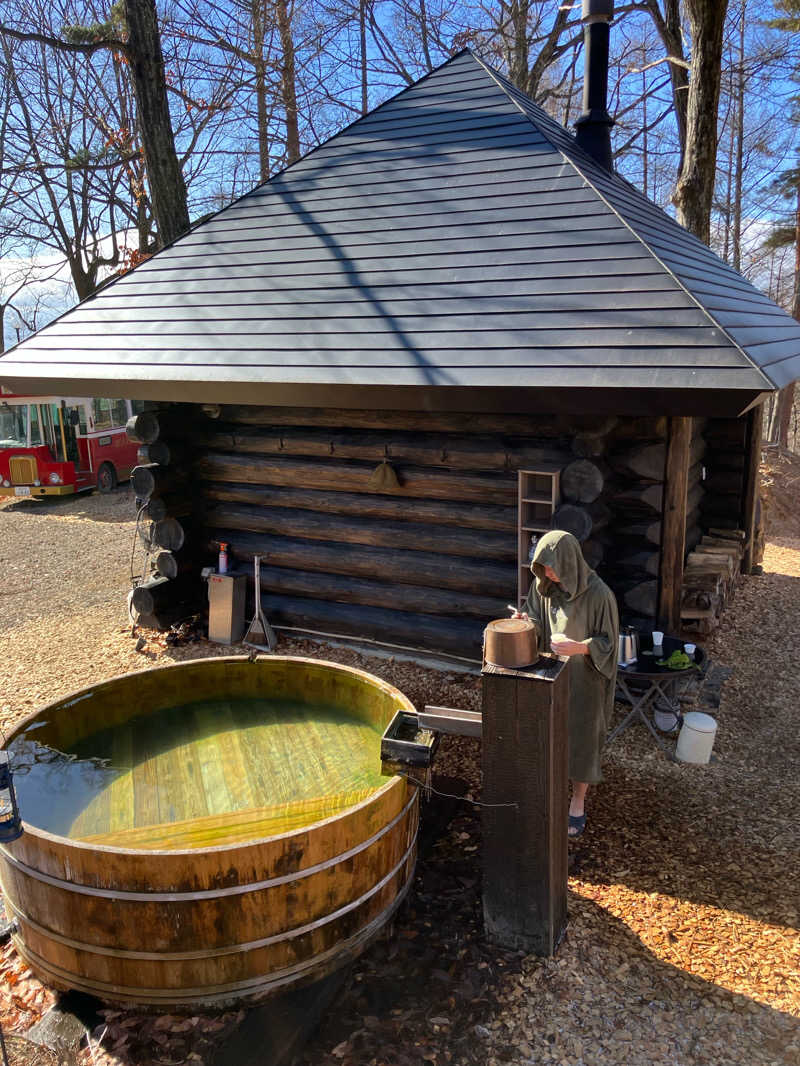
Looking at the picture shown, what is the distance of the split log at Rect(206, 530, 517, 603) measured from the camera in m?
6.73

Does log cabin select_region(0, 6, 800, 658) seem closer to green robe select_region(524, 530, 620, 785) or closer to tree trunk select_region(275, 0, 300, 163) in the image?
green robe select_region(524, 530, 620, 785)

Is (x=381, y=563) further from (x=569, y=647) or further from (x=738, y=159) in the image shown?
(x=738, y=159)

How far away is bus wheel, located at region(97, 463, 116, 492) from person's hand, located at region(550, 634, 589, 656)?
1528 centimetres

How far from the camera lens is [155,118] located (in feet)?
36.7

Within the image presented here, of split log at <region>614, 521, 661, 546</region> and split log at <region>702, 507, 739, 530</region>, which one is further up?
split log at <region>614, 521, 661, 546</region>

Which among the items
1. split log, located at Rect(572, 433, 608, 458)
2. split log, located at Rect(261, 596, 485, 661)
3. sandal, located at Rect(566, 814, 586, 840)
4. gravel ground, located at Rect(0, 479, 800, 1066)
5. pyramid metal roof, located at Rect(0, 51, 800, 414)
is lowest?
gravel ground, located at Rect(0, 479, 800, 1066)

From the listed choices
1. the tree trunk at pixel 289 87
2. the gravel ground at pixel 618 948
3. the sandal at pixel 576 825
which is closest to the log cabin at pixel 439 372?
the gravel ground at pixel 618 948

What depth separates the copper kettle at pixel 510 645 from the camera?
3.49 meters

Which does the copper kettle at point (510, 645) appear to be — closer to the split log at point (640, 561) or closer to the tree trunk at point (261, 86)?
the split log at point (640, 561)

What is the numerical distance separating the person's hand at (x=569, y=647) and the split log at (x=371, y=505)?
2385 mm

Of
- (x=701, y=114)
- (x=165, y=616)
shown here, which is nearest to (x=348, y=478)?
(x=165, y=616)

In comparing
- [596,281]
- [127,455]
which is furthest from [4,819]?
[127,455]

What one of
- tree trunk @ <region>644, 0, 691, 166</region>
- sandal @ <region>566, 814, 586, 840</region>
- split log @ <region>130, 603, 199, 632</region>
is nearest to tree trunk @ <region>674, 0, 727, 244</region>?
tree trunk @ <region>644, 0, 691, 166</region>

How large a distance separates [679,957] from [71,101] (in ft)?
83.3
